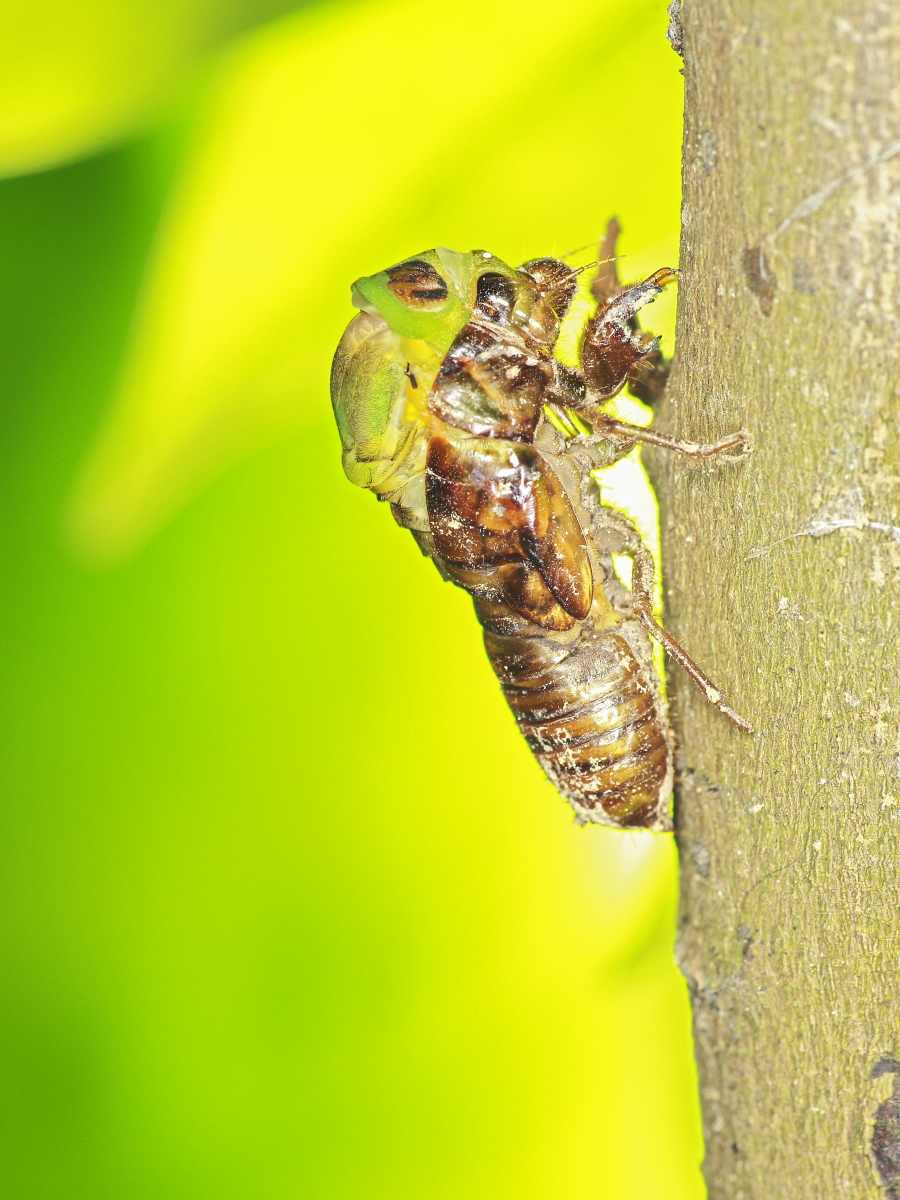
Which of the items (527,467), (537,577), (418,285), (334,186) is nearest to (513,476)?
(527,467)

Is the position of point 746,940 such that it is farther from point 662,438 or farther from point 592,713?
point 662,438

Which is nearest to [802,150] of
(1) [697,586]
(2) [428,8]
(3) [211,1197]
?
(1) [697,586]

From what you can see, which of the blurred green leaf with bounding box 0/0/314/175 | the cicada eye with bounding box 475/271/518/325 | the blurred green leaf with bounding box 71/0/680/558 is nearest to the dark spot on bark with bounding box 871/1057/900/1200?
the cicada eye with bounding box 475/271/518/325

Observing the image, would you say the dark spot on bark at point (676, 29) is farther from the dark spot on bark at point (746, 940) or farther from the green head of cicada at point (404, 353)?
the dark spot on bark at point (746, 940)

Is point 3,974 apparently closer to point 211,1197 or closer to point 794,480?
point 211,1197

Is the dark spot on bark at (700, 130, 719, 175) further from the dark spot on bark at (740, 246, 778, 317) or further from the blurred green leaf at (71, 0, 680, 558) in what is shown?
the blurred green leaf at (71, 0, 680, 558)

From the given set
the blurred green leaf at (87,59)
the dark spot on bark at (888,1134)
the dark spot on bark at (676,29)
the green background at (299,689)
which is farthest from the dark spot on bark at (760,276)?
the blurred green leaf at (87,59)
